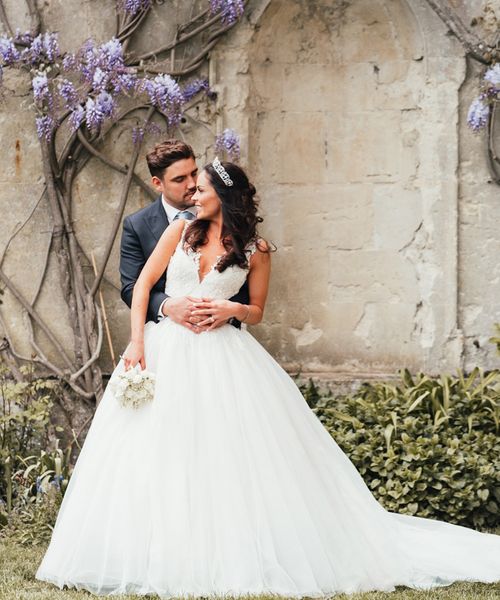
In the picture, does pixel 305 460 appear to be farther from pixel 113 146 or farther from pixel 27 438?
pixel 113 146

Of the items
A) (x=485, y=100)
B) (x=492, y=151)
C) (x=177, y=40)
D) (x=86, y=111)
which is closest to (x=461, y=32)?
(x=485, y=100)

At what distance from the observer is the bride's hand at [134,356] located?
14.1ft

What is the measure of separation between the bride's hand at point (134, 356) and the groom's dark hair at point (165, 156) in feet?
4.08

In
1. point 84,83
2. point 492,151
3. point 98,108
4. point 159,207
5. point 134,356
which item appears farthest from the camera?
point 492,151

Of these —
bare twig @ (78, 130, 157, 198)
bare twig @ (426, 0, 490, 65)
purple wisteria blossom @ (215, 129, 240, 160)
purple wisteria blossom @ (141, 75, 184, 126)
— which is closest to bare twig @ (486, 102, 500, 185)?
bare twig @ (426, 0, 490, 65)

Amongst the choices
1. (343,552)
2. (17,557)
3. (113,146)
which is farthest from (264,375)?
(113,146)

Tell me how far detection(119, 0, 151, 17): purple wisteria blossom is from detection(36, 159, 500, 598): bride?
2.14 m

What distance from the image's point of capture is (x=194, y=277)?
442 cm

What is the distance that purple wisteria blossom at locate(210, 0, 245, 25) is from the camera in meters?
6.10

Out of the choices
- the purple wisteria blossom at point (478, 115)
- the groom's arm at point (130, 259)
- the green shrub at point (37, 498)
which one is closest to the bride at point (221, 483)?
the groom's arm at point (130, 259)

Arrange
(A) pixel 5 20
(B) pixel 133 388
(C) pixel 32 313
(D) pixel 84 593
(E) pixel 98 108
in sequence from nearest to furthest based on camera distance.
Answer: (D) pixel 84 593 < (B) pixel 133 388 < (E) pixel 98 108 < (A) pixel 5 20 < (C) pixel 32 313

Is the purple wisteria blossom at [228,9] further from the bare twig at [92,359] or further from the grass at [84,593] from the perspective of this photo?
the grass at [84,593]

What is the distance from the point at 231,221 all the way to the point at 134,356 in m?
0.73

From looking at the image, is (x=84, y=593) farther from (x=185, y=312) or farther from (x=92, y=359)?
(x=92, y=359)
